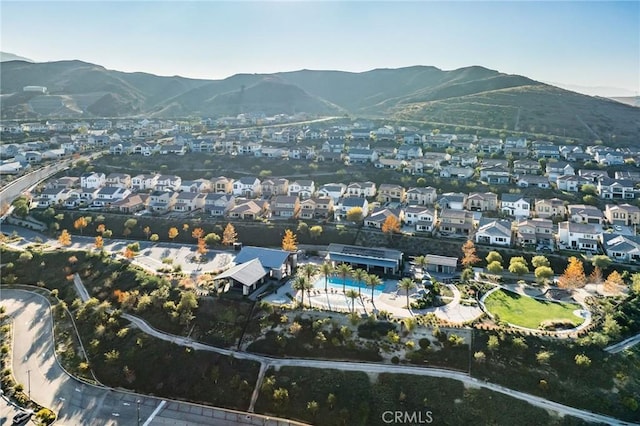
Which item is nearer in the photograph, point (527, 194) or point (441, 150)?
point (527, 194)

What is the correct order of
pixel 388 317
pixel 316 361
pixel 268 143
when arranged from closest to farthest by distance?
pixel 316 361
pixel 388 317
pixel 268 143

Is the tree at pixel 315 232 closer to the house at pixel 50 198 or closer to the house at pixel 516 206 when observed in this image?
the house at pixel 516 206

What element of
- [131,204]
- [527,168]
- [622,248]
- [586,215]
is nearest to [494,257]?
[622,248]

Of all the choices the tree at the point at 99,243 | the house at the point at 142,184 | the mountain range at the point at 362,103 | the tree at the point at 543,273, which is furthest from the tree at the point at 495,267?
the mountain range at the point at 362,103

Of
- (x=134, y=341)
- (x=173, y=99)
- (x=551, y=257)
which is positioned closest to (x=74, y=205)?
(x=134, y=341)

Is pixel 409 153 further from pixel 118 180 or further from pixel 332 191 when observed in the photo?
pixel 118 180

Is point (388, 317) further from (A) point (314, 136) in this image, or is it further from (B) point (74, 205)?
(A) point (314, 136)

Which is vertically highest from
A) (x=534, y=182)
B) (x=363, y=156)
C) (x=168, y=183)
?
(x=363, y=156)
